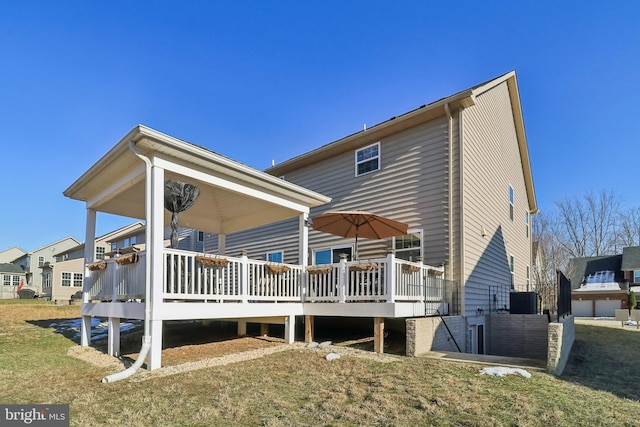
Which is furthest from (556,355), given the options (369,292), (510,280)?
(510,280)

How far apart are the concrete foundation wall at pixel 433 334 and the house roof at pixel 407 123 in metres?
5.11

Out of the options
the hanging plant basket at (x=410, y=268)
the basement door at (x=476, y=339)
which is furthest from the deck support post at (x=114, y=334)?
the basement door at (x=476, y=339)

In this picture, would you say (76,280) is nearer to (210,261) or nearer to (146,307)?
(210,261)

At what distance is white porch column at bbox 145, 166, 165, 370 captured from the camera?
6.09 m

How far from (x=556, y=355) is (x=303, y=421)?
14.7 feet

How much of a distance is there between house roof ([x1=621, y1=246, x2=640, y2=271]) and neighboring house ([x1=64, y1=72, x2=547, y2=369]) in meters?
23.8

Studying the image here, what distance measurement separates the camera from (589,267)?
113 ft

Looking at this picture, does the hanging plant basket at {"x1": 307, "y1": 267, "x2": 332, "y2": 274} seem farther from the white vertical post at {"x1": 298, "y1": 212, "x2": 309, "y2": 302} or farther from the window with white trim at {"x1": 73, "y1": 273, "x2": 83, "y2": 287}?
the window with white trim at {"x1": 73, "y1": 273, "x2": 83, "y2": 287}

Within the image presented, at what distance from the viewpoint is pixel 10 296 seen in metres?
43.1

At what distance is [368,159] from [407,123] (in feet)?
5.24

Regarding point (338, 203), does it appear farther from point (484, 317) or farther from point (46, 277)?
point (46, 277)

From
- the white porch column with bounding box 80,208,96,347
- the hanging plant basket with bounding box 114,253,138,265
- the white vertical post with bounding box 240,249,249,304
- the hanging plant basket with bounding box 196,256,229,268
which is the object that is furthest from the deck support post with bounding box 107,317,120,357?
the white vertical post with bounding box 240,249,249,304

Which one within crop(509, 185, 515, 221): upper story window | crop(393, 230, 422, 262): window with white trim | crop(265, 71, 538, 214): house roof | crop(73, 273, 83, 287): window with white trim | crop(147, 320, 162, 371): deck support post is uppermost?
crop(265, 71, 538, 214): house roof

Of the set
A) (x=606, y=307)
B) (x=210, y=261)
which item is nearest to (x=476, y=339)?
(x=210, y=261)
